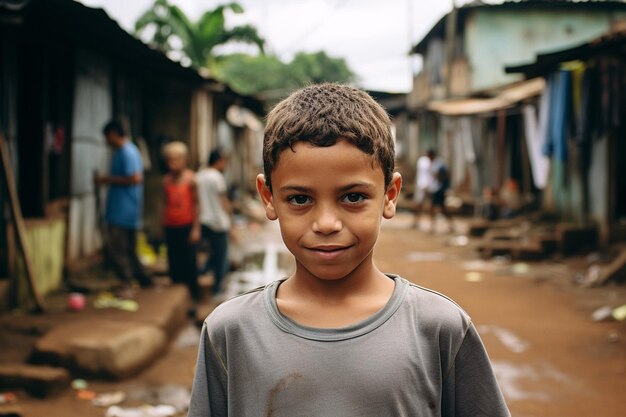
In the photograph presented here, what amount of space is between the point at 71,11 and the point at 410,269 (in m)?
6.24

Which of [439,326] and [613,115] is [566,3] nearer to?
[613,115]

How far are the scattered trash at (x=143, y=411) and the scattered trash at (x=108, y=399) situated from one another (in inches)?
2.6

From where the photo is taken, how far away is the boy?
1462mm

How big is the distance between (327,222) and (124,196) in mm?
6053

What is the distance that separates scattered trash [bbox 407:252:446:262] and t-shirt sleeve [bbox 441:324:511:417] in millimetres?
9686

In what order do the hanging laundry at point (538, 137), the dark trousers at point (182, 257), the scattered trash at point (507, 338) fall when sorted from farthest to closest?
the hanging laundry at point (538, 137) → the dark trousers at point (182, 257) → the scattered trash at point (507, 338)

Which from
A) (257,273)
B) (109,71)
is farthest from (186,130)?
(257,273)

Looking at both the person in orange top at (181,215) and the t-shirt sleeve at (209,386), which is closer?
the t-shirt sleeve at (209,386)

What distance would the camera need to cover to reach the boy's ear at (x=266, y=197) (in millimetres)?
1657

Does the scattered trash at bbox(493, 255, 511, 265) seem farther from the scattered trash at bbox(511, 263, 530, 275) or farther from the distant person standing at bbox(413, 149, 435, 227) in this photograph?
the distant person standing at bbox(413, 149, 435, 227)

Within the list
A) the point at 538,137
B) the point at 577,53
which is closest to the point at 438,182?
the point at 538,137

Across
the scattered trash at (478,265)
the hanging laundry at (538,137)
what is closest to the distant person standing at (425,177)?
the hanging laundry at (538,137)

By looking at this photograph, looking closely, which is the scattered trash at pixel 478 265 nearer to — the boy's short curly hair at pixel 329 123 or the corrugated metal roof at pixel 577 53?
the corrugated metal roof at pixel 577 53

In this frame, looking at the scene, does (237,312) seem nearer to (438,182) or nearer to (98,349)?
(98,349)
